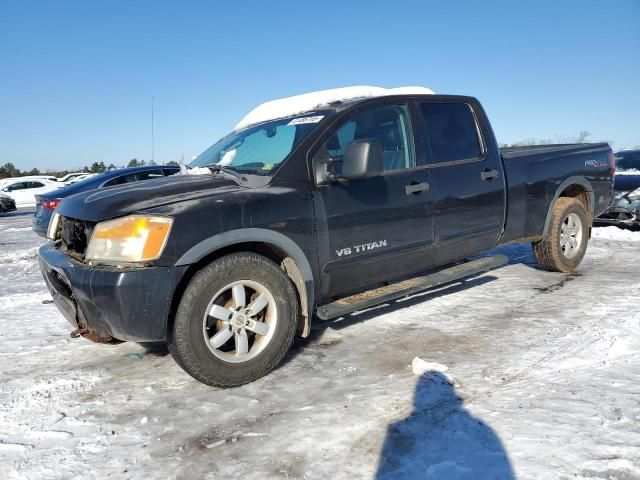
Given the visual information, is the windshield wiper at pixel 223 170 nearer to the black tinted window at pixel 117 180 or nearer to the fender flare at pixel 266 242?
the fender flare at pixel 266 242

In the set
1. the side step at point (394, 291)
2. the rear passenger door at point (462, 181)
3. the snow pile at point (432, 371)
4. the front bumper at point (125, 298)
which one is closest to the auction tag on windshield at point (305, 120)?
the rear passenger door at point (462, 181)

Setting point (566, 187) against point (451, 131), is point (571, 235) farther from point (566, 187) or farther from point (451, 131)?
point (451, 131)

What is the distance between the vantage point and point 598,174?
5.46m

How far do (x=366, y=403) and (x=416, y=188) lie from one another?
1.78 m

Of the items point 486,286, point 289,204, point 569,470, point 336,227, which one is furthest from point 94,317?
point 486,286

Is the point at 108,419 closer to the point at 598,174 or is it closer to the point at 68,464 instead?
the point at 68,464

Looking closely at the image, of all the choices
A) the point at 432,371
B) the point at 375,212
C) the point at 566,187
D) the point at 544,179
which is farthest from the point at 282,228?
the point at 566,187

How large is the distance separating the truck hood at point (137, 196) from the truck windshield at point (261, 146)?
13.2 inches

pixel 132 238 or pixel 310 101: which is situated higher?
pixel 310 101

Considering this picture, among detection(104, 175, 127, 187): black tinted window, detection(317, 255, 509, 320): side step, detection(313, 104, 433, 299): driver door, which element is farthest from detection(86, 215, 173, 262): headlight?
Result: detection(104, 175, 127, 187): black tinted window

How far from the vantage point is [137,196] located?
290 centimetres

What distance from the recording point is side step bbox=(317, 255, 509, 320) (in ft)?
10.9

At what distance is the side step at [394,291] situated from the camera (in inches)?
131

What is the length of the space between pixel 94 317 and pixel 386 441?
177cm
